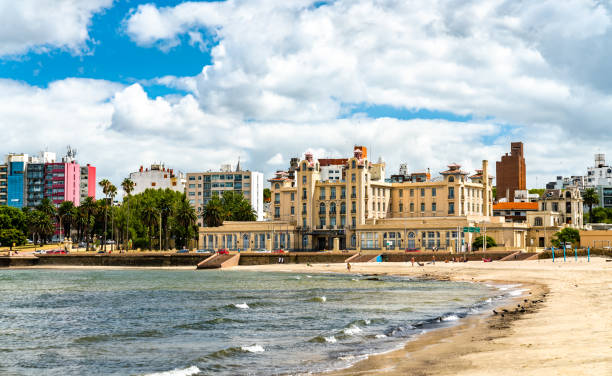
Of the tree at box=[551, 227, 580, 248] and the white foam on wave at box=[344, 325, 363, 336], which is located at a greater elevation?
the tree at box=[551, 227, 580, 248]

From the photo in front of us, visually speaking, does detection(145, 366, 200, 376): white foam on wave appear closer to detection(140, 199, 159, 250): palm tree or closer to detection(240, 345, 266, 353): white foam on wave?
Result: detection(240, 345, 266, 353): white foam on wave

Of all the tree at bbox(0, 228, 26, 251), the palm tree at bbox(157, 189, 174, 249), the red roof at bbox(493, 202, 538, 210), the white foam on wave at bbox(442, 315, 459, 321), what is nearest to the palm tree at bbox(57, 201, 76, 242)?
the tree at bbox(0, 228, 26, 251)

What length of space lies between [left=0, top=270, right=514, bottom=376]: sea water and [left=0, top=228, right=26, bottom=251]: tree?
4259 inches

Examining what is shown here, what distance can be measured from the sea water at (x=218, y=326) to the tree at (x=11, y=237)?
108174 millimetres

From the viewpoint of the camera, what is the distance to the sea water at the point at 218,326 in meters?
28.2

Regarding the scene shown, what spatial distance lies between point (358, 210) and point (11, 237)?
8764 centimetres

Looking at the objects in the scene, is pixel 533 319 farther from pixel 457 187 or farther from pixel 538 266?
pixel 457 187

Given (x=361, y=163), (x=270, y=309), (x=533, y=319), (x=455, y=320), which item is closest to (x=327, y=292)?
(x=270, y=309)

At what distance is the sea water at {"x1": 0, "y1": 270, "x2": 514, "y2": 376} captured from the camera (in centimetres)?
2816

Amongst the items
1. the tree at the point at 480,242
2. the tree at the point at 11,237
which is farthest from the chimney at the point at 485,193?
the tree at the point at 11,237

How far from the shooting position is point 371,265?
106812mm

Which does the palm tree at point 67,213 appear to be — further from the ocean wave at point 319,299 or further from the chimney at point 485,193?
the ocean wave at point 319,299

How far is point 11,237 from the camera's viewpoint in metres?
170

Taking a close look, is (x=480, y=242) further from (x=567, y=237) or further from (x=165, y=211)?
(x=165, y=211)
